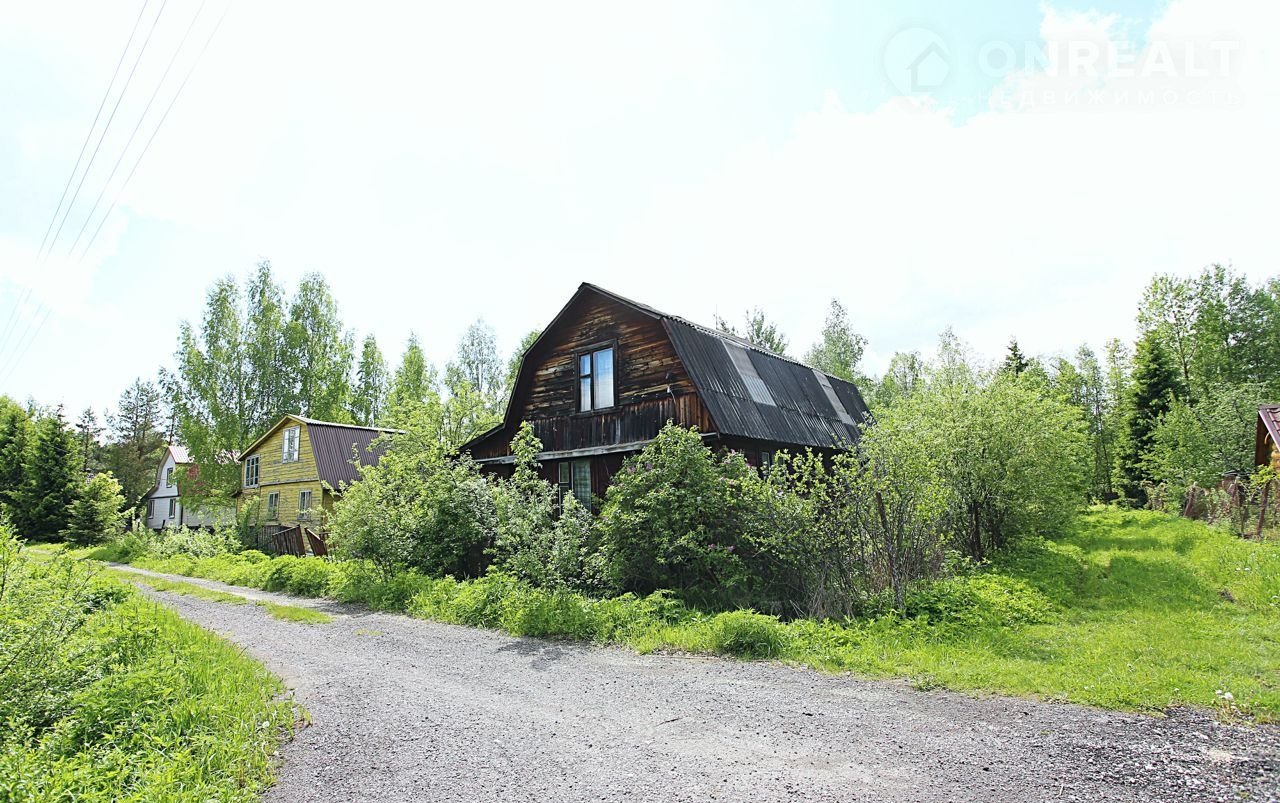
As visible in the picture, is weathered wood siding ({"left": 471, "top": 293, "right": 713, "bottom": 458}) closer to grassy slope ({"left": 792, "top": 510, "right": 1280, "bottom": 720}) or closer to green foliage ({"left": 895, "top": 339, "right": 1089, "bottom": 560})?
green foliage ({"left": 895, "top": 339, "right": 1089, "bottom": 560})

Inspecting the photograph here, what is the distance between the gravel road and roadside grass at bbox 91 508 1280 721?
62 cm

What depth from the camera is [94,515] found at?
111 feet

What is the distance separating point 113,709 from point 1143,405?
41.8 meters

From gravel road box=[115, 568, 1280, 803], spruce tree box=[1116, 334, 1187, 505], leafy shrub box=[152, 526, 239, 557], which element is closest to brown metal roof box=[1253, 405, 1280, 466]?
spruce tree box=[1116, 334, 1187, 505]

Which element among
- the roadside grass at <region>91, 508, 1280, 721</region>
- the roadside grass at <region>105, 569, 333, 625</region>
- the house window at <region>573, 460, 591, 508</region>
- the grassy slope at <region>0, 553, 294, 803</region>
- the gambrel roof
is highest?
the gambrel roof

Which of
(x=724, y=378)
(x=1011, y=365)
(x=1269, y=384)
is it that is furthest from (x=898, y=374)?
(x=724, y=378)

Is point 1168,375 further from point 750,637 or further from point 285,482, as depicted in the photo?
point 285,482

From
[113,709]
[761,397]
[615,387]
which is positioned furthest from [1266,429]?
[113,709]

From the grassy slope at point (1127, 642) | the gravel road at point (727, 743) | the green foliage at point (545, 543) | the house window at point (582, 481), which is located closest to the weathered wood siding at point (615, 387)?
the house window at point (582, 481)

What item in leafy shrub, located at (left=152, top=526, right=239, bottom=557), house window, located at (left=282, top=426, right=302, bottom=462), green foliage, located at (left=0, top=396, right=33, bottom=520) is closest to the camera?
leafy shrub, located at (left=152, top=526, right=239, bottom=557)

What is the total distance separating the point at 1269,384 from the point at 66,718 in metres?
44.5

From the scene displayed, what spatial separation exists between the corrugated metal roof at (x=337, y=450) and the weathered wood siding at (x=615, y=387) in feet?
41.3

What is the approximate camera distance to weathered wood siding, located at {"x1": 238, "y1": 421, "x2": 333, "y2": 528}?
94.5ft

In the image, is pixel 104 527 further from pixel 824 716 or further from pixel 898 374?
pixel 898 374
